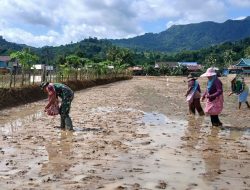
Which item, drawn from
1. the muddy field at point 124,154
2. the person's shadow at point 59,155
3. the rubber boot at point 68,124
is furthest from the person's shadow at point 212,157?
the rubber boot at point 68,124

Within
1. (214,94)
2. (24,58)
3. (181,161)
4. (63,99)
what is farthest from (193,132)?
(24,58)

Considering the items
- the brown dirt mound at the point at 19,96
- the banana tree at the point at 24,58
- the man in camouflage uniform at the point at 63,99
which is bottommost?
the brown dirt mound at the point at 19,96

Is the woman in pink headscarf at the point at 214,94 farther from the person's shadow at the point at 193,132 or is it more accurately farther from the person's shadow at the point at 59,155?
the person's shadow at the point at 59,155

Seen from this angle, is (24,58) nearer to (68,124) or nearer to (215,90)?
(68,124)

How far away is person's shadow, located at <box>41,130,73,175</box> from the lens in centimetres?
693

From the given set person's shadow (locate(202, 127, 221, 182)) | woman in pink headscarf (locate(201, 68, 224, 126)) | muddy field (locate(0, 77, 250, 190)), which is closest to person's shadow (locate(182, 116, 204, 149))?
muddy field (locate(0, 77, 250, 190))

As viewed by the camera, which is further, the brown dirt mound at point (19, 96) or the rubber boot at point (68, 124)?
the brown dirt mound at point (19, 96)

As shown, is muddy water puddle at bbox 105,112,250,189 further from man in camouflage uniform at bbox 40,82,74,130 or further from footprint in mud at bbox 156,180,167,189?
man in camouflage uniform at bbox 40,82,74,130

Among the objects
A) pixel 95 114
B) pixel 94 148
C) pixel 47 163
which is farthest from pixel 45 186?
pixel 95 114

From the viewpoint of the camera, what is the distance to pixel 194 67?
11738 cm

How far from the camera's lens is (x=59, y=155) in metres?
8.09

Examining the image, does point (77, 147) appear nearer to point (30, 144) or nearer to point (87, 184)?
point (30, 144)

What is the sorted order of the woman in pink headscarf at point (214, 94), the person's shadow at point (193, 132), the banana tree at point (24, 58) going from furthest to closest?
1. the banana tree at point (24, 58)
2. the woman in pink headscarf at point (214, 94)
3. the person's shadow at point (193, 132)

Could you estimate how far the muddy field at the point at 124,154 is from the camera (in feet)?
20.4
